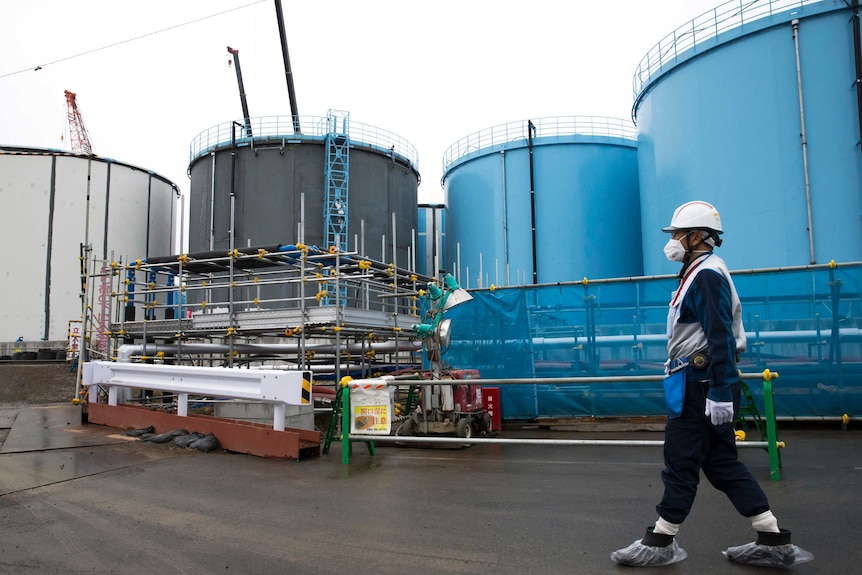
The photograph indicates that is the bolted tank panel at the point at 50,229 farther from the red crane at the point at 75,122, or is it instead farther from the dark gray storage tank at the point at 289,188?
the red crane at the point at 75,122

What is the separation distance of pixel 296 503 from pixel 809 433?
7.40 metres

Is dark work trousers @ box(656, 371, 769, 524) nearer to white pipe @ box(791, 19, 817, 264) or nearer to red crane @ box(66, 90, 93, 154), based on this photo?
white pipe @ box(791, 19, 817, 264)

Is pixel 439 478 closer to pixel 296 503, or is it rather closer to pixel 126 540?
pixel 296 503

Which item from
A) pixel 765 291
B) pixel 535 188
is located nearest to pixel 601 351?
pixel 765 291

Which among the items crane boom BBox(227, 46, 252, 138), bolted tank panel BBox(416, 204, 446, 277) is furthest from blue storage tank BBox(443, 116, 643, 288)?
crane boom BBox(227, 46, 252, 138)

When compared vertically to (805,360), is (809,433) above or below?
below

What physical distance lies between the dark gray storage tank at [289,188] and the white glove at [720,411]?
63.8 feet

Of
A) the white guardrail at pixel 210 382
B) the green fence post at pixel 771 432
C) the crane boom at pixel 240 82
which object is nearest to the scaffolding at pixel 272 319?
the white guardrail at pixel 210 382

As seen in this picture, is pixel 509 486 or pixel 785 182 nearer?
pixel 509 486

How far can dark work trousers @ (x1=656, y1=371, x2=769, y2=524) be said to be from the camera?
11.5ft

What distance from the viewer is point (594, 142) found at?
2166 centimetres

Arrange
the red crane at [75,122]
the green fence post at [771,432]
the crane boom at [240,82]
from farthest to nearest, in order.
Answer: the red crane at [75,122], the crane boom at [240,82], the green fence post at [771,432]

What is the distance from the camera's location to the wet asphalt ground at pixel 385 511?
374 cm

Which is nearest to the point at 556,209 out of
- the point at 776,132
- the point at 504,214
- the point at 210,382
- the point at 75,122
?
the point at 504,214
